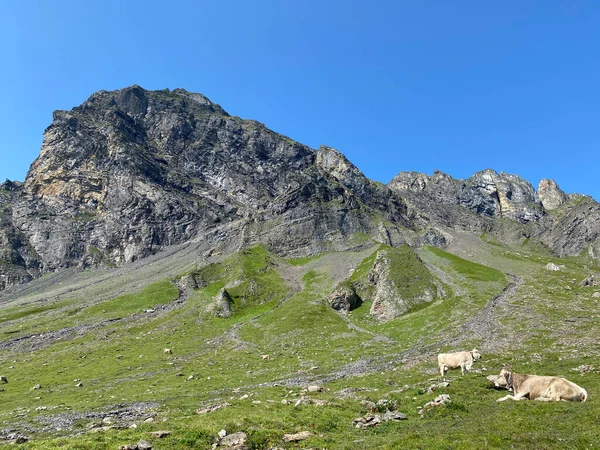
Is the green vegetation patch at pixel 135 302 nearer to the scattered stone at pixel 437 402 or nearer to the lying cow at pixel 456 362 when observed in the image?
the lying cow at pixel 456 362

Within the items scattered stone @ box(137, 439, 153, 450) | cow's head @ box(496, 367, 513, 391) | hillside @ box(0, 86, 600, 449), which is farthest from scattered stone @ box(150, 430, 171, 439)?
cow's head @ box(496, 367, 513, 391)

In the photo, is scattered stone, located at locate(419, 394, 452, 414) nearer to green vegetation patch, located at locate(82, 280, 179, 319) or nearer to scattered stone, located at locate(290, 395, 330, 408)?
scattered stone, located at locate(290, 395, 330, 408)

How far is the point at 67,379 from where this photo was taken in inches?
2616

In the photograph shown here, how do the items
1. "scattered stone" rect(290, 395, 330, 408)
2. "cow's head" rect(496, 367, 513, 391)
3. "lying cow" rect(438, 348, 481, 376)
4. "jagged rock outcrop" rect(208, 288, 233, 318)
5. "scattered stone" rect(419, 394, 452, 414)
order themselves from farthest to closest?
"jagged rock outcrop" rect(208, 288, 233, 318)
"lying cow" rect(438, 348, 481, 376)
"scattered stone" rect(290, 395, 330, 408)
"cow's head" rect(496, 367, 513, 391)
"scattered stone" rect(419, 394, 452, 414)

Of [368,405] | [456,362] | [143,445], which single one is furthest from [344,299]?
[143,445]

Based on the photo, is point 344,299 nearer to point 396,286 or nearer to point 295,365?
point 396,286

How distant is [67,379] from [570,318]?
101 meters

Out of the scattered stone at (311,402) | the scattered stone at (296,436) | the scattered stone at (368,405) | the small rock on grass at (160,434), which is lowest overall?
the scattered stone at (311,402)

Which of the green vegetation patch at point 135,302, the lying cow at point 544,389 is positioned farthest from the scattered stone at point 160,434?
the green vegetation patch at point 135,302

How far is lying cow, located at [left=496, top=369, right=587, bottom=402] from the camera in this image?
2472 centimetres

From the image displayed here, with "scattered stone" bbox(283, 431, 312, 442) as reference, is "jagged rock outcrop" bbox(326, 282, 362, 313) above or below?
below

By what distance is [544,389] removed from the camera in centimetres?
2594

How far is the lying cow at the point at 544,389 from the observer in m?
24.7

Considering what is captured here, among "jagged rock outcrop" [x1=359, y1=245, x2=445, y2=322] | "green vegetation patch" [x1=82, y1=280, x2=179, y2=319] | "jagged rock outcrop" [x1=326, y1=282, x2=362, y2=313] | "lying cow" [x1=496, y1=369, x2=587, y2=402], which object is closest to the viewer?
"lying cow" [x1=496, y1=369, x2=587, y2=402]
